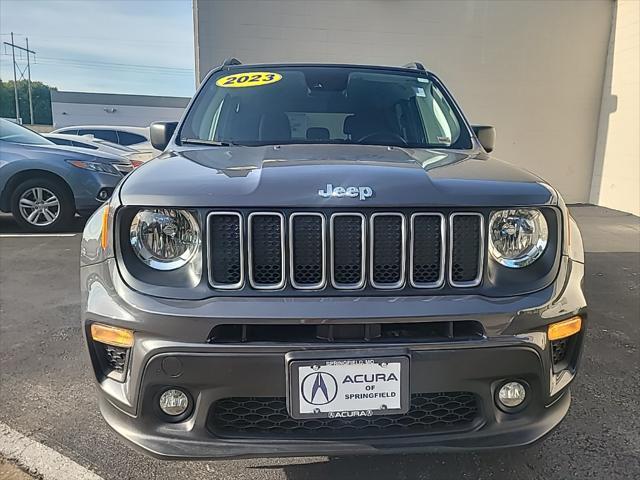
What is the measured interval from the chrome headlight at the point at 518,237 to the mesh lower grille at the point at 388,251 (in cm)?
34

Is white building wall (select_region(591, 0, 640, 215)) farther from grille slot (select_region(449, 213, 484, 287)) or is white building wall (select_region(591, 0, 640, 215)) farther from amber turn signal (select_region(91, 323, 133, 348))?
amber turn signal (select_region(91, 323, 133, 348))

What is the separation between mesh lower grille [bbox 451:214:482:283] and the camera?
179 cm

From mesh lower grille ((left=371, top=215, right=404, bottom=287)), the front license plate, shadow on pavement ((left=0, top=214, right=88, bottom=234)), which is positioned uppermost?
mesh lower grille ((left=371, top=215, right=404, bottom=287))

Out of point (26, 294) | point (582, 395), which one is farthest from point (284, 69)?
point (26, 294)

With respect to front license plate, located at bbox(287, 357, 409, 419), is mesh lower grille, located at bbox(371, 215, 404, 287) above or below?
above

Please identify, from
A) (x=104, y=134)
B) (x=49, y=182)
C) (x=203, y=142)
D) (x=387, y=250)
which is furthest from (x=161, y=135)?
(x=104, y=134)

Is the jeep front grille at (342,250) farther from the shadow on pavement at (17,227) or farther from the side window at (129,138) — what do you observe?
the side window at (129,138)

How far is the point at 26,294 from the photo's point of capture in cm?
448

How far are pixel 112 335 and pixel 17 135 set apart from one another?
6699mm

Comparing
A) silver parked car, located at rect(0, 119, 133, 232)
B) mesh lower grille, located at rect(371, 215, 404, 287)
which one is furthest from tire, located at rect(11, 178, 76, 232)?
mesh lower grille, located at rect(371, 215, 404, 287)

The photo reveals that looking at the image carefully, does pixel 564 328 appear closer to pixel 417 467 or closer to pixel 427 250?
pixel 427 250

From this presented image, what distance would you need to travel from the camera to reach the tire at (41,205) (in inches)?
272

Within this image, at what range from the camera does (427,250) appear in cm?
179

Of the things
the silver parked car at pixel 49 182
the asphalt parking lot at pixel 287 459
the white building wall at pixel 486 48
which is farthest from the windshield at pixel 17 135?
the white building wall at pixel 486 48
